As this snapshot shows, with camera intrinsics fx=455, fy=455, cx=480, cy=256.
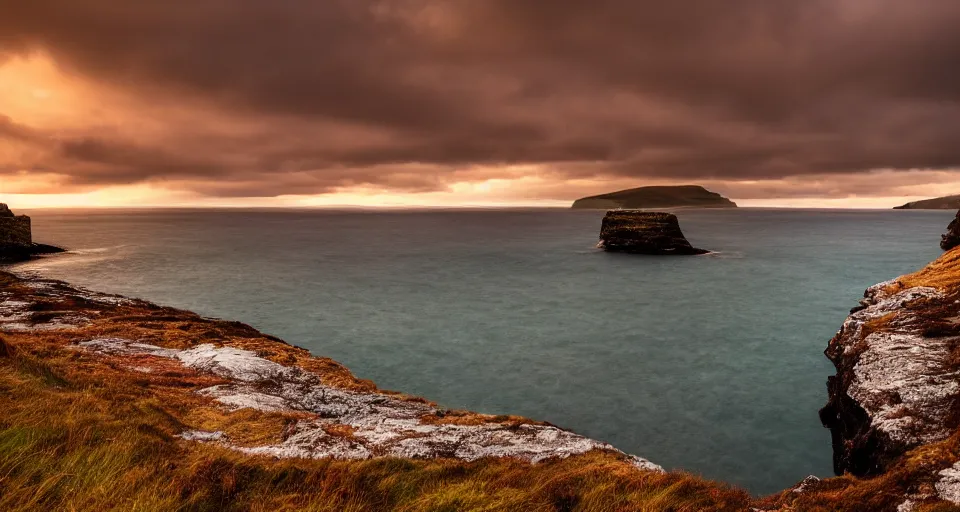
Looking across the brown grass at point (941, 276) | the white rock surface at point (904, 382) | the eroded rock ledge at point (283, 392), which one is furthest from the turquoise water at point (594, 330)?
the eroded rock ledge at point (283, 392)

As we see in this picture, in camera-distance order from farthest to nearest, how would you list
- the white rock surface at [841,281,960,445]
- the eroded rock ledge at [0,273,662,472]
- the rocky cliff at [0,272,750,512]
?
the white rock surface at [841,281,960,445]
the eroded rock ledge at [0,273,662,472]
the rocky cliff at [0,272,750,512]

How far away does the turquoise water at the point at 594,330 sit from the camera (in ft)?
66.8

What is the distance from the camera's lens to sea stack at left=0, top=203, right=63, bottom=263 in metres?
74.4

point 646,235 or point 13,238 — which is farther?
point 646,235

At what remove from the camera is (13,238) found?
7550cm

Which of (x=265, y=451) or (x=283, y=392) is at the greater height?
(x=265, y=451)

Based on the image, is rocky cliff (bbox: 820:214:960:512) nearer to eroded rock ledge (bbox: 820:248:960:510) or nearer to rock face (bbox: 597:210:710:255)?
eroded rock ledge (bbox: 820:248:960:510)

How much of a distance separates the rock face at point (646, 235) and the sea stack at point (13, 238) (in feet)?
347

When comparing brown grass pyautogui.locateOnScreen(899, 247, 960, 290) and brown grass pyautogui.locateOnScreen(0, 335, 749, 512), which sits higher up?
brown grass pyautogui.locateOnScreen(899, 247, 960, 290)

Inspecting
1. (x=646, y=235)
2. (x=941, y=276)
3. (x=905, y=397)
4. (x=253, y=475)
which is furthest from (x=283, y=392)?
(x=646, y=235)

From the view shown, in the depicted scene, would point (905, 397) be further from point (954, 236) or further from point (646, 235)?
point (646, 235)

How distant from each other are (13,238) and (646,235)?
110809 mm

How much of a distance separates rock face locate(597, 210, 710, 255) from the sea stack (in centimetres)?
10584

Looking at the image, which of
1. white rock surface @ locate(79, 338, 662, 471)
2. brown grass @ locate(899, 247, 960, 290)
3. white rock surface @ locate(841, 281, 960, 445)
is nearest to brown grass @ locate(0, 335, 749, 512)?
white rock surface @ locate(79, 338, 662, 471)
